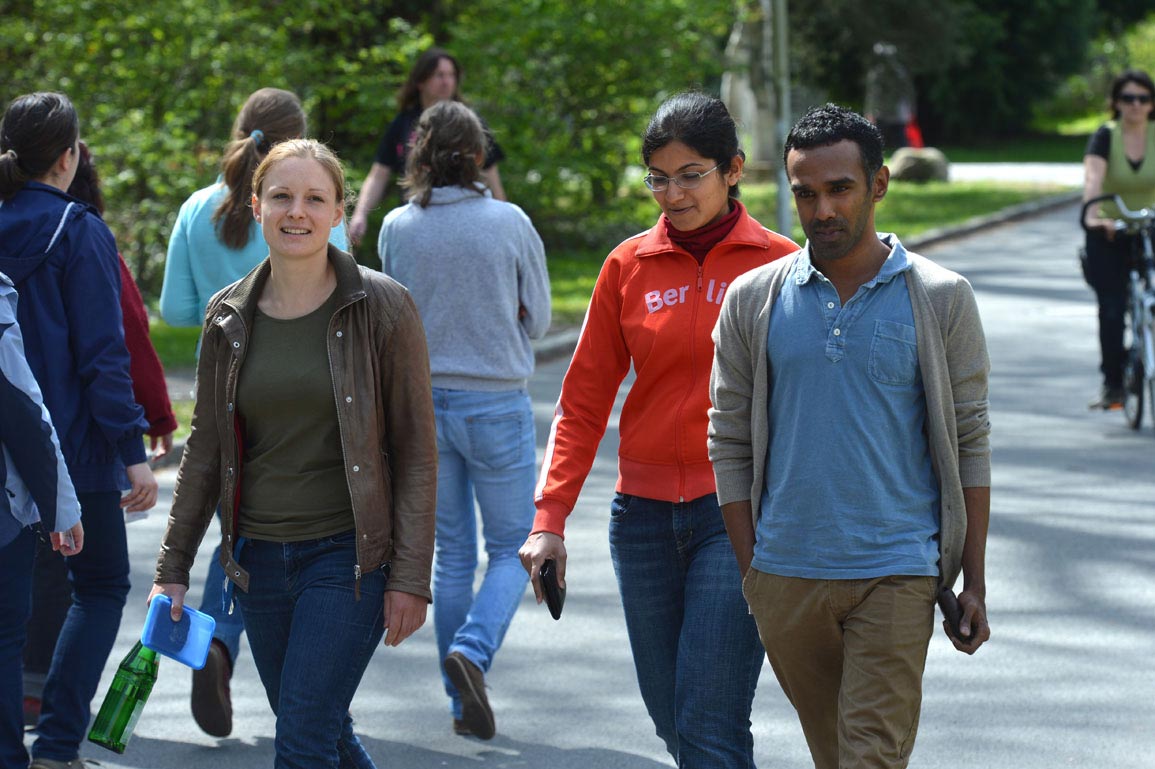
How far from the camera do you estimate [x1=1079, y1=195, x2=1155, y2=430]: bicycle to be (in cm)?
972

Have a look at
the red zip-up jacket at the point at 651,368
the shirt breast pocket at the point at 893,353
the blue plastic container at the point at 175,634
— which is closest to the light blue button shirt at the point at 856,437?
the shirt breast pocket at the point at 893,353

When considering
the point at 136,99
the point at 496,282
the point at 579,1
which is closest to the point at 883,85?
the point at 579,1

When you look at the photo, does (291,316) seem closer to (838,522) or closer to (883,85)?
(838,522)

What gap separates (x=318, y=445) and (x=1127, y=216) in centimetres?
728

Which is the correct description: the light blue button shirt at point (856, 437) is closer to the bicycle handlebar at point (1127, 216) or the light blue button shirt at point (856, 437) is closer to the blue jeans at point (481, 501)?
the blue jeans at point (481, 501)

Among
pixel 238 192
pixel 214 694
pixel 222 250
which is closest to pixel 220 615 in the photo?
pixel 214 694

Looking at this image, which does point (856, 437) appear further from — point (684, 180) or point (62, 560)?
point (62, 560)

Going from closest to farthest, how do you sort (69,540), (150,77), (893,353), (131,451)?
(893,353) → (69,540) → (131,451) → (150,77)

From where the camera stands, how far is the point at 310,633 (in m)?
3.67

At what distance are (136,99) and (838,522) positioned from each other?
13.9 m

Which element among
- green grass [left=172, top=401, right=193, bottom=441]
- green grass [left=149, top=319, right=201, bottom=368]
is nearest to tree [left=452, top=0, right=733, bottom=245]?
green grass [left=149, top=319, right=201, bottom=368]

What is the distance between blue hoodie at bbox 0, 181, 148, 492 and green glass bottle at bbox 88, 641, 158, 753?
29.4 inches

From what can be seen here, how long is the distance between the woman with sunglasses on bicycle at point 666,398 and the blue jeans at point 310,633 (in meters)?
0.41

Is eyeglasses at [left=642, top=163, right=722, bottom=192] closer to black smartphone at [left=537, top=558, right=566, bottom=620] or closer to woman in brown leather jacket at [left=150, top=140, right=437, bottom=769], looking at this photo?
woman in brown leather jacket at [left=150, top=140, right=437, bottom=769]
